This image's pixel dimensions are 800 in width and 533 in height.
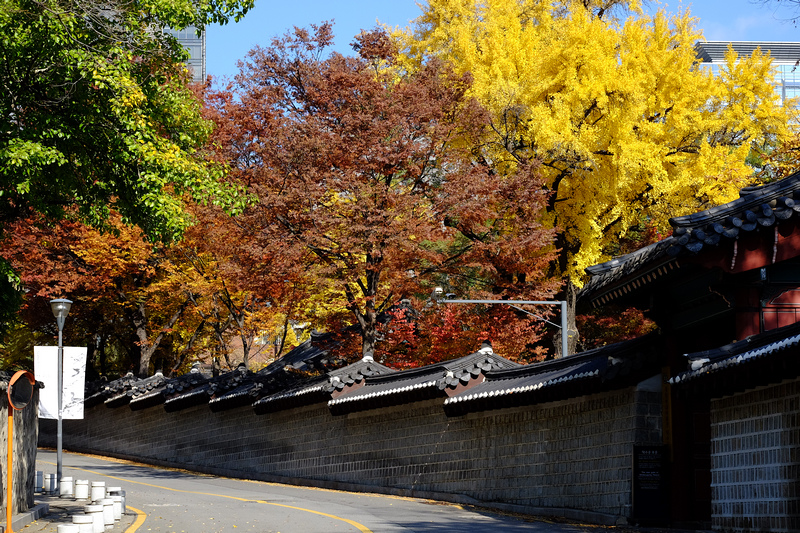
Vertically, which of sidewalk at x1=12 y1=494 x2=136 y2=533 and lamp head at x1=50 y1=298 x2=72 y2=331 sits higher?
lamp head at x1=50 y1=298 x2=72 y2=331

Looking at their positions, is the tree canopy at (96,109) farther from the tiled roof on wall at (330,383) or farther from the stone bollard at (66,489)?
the tiled roof on wall at (330,383)

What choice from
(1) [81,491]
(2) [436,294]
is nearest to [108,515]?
(1) [81,491]

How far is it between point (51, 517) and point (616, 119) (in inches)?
865

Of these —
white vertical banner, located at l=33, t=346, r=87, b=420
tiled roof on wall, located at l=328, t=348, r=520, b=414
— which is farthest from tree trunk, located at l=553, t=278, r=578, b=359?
white vertical banner, located at l=33, t=346, r=87, b=420

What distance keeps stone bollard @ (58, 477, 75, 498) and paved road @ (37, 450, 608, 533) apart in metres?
1.31

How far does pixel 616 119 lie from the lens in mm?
30391

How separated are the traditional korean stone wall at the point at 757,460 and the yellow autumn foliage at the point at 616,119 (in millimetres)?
15778

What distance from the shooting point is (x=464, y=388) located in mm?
22484

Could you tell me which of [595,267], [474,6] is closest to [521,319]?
[595,267]

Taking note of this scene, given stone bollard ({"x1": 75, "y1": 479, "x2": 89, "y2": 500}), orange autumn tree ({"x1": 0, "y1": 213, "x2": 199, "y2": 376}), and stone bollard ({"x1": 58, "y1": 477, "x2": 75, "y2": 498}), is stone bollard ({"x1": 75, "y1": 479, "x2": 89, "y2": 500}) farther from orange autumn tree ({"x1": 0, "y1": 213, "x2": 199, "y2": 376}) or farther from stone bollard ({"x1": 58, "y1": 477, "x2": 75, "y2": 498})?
orange autumn tree ({"x1": 0, "y1": 213, "x2": 199, "y2": 376})

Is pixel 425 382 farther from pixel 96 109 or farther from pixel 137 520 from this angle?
pixel 96 109

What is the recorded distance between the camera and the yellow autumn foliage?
29.9m

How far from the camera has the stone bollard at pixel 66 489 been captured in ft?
63.3

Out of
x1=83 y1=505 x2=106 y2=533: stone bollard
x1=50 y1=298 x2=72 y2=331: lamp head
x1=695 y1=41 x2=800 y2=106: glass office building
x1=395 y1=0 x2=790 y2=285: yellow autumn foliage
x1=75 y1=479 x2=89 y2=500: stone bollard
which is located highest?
x1=695 y1=41 x2=800 y2=106: glass office building
